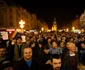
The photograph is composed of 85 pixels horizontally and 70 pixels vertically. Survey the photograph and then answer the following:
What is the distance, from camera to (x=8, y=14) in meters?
87.9

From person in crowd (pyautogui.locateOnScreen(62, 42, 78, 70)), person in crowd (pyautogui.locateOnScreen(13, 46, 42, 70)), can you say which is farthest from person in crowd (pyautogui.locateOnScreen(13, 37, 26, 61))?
person in crowd (pyautogui.locateOnScreen(13, 46, 42, 70))

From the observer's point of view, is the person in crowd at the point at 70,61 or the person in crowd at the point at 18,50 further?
the person in crowd at the point at 18,50

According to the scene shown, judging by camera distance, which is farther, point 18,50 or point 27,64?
point 18,50

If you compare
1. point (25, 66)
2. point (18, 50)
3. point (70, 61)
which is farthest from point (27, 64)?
point (18, 50)

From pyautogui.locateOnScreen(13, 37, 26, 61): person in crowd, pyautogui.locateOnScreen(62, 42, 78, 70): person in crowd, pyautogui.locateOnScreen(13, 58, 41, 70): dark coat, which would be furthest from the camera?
pyautogui.locateOnScreen(13, 37, 26, 61): person in crowd

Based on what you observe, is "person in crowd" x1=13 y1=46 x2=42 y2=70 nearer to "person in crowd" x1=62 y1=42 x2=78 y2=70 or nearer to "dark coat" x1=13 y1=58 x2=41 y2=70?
"dark coat" x1=13 y1=58 x2=41 y2=70

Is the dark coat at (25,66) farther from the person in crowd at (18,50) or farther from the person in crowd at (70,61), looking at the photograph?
the person in crowd at (18,50)

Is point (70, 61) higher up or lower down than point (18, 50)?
lower down

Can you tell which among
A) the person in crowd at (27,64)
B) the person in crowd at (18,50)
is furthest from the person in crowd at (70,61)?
the person in crowd at (18,50)

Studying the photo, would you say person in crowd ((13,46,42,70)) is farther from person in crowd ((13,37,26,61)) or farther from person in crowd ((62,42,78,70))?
person in crowd ((13,37,26,61))

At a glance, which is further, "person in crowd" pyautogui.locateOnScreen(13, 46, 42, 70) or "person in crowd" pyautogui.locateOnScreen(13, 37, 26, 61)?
"person in crowd" pyautogui.locateOnScreen(13, 37, 26, 61)

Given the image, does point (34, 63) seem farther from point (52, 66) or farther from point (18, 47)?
A: point (18, 47)

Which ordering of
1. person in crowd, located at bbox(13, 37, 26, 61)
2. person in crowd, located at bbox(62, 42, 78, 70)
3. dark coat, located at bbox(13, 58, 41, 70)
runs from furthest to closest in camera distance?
1. person in crowd, located at bbox(13, 37, 26, 61)
2. person in crowd, located at bbox(62, 42, 78, 70)
3. dark coat, located at bbox(13, 58, 41, 70)

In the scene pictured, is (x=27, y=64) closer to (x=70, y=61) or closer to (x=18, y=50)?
(x=70, y=61)
